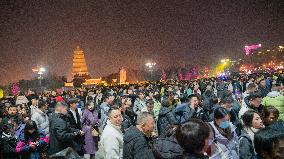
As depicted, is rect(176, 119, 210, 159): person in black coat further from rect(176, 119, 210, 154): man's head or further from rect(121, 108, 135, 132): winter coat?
rect(121, 108, 135, 132): winter coat

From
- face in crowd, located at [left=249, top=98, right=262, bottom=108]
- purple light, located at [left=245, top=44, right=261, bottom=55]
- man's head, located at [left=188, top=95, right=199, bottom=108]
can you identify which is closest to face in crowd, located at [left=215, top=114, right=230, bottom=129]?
face in crowd, located at [left=249, top=98, right=262, bottom=108]

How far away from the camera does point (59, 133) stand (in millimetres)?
7457

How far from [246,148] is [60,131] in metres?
3.98

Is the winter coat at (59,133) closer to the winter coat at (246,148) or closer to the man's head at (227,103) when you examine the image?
the man's head at (227,103)

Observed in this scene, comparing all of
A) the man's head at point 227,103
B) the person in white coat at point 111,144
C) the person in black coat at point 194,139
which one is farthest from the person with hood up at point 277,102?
the person in black coat at point 194,139

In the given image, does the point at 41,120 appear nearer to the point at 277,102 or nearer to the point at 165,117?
the point at 165,117

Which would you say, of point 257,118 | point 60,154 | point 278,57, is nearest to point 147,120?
point 257,118

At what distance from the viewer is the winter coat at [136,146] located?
5.20 metres

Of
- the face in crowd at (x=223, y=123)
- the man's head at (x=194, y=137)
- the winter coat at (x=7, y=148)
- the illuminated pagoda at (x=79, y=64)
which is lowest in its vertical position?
the winter coat at (x=7, y=148)

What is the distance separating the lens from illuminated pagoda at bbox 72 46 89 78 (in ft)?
551

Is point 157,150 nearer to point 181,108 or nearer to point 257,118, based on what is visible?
point 257,118

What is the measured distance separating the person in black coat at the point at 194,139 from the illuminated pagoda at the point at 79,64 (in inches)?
6472

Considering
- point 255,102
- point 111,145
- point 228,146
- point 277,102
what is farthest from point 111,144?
point 277,102

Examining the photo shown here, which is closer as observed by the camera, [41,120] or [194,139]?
[194,139]
